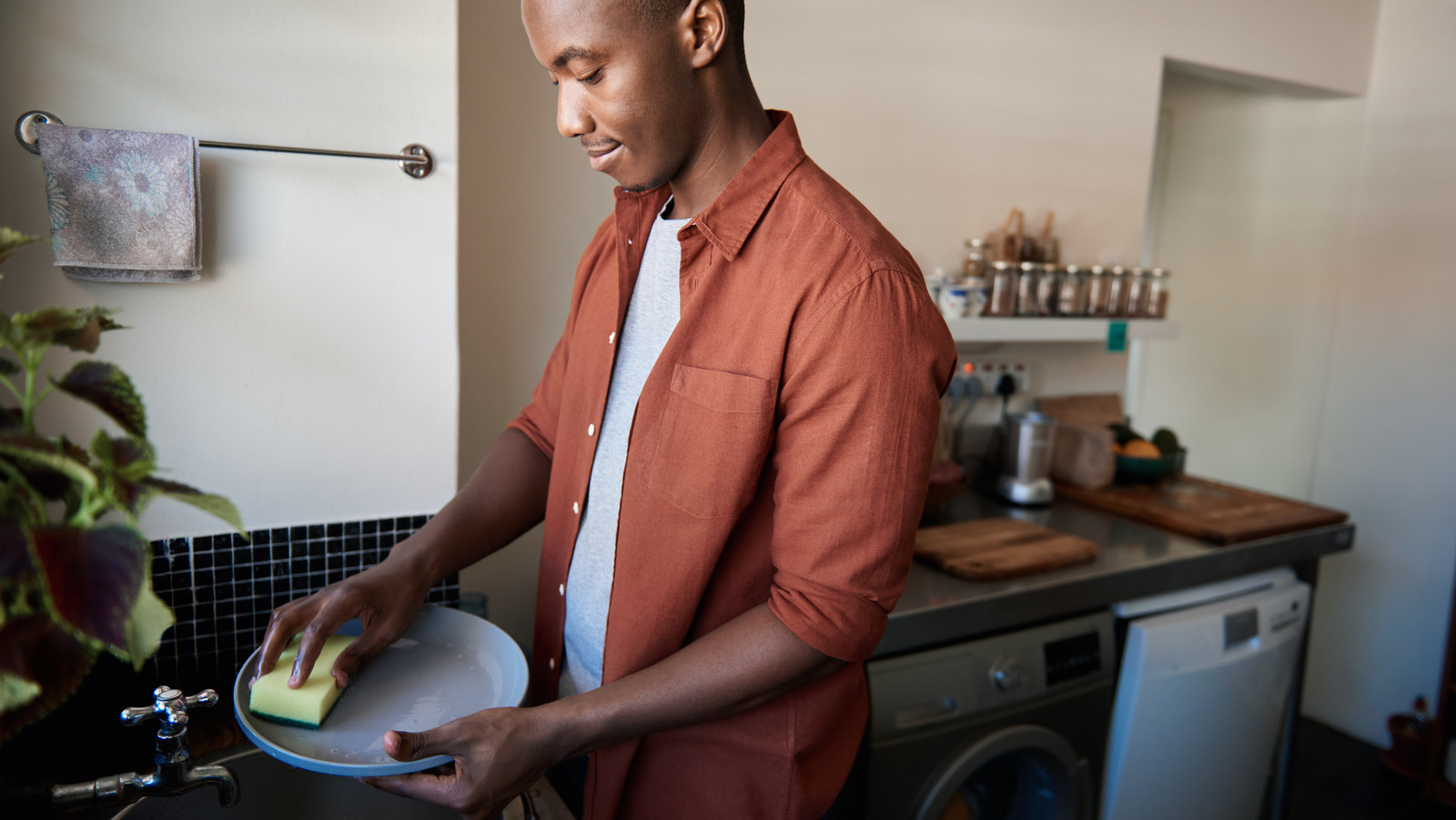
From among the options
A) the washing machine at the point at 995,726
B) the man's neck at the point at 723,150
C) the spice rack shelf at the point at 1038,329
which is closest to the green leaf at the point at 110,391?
the man's neck at the point at 723,150

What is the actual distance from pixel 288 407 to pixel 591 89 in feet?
2.10

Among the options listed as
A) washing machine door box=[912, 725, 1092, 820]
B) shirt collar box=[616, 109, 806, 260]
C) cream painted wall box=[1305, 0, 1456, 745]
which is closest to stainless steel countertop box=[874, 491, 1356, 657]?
washing machine door box=[912, 725, 1092, 820]

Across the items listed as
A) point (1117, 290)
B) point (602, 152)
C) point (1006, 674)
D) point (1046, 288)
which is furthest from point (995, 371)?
point (602, 152)

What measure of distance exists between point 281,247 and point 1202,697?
1850mm

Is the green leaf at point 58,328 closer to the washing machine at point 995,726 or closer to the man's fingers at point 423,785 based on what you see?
the man's fingers at point 423,785

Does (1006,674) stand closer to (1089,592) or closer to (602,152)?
(1089,592)

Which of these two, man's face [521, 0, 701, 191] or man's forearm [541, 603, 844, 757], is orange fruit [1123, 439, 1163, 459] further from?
man's face [521, 0, 701, 191]

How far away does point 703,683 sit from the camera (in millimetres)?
853

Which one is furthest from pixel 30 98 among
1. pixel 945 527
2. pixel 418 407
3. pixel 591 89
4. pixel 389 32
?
pixel 945 527

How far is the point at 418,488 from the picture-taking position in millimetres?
1269

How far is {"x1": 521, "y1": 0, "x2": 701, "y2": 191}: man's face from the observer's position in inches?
31.4

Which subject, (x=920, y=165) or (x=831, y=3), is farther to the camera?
(x=920, y=165)

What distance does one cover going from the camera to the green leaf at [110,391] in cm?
40

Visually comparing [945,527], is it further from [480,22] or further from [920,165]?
[480,22]
